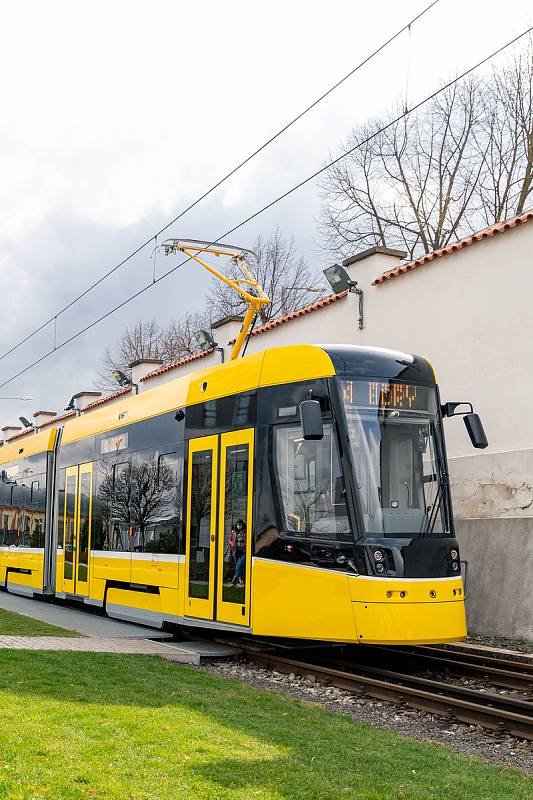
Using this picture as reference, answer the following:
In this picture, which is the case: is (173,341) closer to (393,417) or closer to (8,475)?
(8,475)

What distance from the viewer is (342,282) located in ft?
59.0

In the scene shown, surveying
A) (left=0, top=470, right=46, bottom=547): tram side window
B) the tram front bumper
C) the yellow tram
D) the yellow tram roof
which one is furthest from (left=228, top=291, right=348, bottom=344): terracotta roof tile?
the tram front bumper

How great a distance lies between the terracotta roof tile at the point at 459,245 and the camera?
14096mm

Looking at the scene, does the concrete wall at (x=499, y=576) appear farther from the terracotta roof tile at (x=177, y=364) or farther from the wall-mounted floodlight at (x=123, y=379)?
the wall-mounted floodlight at (x=123, y=379)

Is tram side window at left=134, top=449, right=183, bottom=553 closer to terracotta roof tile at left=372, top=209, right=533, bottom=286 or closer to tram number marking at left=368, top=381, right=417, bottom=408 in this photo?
tram number marking at left=368, top=381, right=417, bottom=408

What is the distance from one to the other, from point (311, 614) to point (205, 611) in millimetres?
1941

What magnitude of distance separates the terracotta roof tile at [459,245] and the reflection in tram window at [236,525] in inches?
236

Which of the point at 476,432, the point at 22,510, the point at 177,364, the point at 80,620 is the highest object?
the point at 177,364

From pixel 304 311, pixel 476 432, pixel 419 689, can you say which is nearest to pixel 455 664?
pixel 419 689

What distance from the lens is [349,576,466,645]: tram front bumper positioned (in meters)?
9.20

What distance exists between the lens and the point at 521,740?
7.25 m

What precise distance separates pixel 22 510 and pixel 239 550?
34.2 feet

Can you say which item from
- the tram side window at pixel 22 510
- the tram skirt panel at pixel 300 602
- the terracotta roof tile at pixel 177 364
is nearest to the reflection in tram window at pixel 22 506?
the tram side window at pixel 22 510

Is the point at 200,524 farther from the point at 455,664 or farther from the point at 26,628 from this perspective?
the point at 455,664
